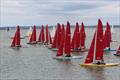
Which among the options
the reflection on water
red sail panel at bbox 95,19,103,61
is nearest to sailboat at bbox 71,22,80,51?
red sail panel at bbox 95,19,103,61

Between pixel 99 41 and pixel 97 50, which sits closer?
pixel 99 41

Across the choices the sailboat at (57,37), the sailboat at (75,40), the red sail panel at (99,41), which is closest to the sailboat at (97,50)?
the red sail panel at (99,41)

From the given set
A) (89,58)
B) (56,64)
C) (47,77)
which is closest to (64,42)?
(56,64)

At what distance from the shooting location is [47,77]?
1710 inches

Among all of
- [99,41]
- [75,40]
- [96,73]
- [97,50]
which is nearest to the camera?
[96,73]

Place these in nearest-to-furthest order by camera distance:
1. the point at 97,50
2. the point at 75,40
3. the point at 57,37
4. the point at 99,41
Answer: the point at 99,41, the point at 97,50, the point at 75,40, the point at 57,37

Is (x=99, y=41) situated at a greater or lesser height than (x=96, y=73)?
greater

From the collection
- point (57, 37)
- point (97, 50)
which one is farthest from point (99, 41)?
point (57, 37)

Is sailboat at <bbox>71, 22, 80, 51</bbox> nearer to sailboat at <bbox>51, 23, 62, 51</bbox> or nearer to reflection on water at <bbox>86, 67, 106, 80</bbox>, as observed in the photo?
sailboat at <bbox>51, 23, 62, 51</bbox>

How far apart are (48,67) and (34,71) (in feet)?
14.7

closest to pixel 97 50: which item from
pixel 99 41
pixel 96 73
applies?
pixel 99 41

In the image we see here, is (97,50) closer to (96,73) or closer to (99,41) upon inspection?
(99,41)

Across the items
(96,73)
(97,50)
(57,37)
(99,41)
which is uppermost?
(99,41)

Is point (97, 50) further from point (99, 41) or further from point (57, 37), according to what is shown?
point (57, 37)
